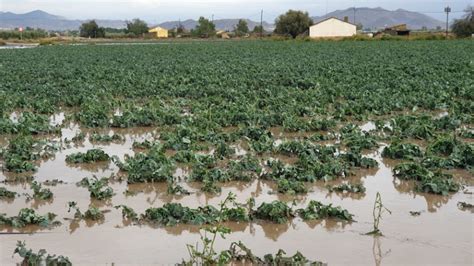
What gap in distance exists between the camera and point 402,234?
609cm

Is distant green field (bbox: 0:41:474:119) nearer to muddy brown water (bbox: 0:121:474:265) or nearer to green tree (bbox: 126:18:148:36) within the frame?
muddy brown water (bbox: 0:121:474:265)

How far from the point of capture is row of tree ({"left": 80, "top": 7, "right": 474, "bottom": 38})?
3483 inches

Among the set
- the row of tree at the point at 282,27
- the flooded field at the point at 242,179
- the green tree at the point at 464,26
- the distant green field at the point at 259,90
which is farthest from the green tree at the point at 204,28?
the flooded field at the point at 242,179

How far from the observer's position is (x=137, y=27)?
454 feet

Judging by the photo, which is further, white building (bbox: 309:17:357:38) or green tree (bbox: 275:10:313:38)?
green tree (bbox: 275:10:313:38)

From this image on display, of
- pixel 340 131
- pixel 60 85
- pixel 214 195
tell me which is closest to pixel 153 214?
pixel 214 195

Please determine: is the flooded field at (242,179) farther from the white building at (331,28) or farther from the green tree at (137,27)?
the green tree at (137,27)

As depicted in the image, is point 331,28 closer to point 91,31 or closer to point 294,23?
point 294,23

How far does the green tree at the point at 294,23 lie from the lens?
106 metres

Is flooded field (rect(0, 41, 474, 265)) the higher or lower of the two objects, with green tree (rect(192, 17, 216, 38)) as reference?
lower

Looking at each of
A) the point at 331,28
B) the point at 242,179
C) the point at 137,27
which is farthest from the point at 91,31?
the point at 242,179

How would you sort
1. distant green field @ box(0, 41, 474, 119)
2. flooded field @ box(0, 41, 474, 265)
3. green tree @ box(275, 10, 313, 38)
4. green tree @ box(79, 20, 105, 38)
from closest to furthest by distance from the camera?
flooded field @ box(0, 41, 474, 265) < distant green field @ box(0, 41, 474, 119) < green tree @ box(275, 10, 313, 38) < green tree @ box(79, 20, 105, 38)

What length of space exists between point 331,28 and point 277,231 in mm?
92508

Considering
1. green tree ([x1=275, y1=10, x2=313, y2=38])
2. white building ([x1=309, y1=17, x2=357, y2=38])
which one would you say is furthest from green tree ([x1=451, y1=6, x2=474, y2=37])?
green tree ([x1=275, y1=10, x2=313, y2=38])
